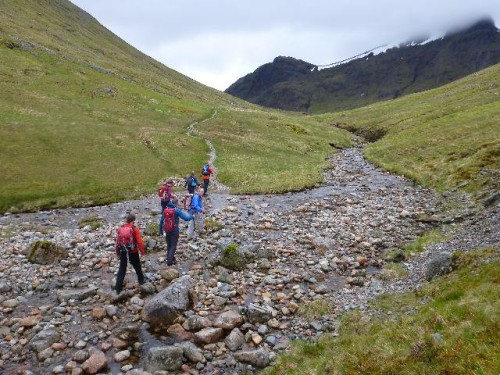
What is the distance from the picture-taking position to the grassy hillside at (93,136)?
3678cm

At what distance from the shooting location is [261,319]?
15992 millimetres

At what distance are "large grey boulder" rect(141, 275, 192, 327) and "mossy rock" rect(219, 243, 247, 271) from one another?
3831mm

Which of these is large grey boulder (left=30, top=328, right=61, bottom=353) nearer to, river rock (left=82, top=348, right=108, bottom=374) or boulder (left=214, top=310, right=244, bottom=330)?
river rock (left=82, top=348, right=108, bottom=374)

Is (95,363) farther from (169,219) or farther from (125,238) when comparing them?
(169,219)

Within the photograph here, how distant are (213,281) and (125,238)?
465cm

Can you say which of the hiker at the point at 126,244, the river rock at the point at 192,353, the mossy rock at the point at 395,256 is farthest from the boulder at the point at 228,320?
the mossy rock at the point at 395,256

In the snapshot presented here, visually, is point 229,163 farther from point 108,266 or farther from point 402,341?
point 402,341

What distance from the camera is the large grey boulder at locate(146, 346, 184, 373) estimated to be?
1336 cm

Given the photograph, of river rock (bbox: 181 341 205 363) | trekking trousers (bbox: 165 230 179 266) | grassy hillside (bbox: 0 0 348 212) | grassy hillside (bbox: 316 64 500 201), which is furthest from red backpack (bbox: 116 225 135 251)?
grassy hillside (bbox: 316 64 500 201)

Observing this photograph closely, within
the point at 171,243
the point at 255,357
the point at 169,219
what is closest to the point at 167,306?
the point at 255,357

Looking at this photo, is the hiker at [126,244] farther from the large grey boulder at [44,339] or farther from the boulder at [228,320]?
the boulder at [228,320]

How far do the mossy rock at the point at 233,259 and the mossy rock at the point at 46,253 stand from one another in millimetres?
9005

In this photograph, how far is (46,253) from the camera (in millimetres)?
21703

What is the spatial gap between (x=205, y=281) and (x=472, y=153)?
123 ft
